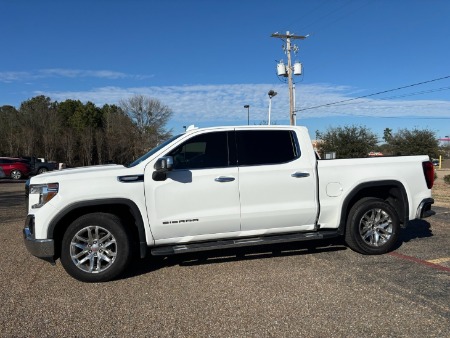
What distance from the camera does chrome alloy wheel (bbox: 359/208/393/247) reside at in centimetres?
604

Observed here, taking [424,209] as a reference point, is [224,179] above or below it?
above

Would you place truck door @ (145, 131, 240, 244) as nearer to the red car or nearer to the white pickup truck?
the white pickup truck

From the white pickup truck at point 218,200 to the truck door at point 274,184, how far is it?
0.01m

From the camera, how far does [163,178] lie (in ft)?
17.1

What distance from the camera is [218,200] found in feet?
17.7

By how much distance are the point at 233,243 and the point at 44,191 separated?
2.40 metres

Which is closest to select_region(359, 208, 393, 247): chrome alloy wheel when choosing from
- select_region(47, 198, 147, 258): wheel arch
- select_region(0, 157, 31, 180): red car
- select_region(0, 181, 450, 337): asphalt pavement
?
select_region(0, 181, 450, 337): asphalt pavement

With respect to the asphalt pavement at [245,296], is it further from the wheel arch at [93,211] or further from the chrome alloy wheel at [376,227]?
the wheel arch at [93,211]

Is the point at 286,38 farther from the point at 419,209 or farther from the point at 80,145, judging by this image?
the point at 80,145

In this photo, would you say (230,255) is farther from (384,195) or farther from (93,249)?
(384,195)

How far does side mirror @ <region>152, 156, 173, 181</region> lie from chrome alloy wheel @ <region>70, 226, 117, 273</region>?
2.97ft

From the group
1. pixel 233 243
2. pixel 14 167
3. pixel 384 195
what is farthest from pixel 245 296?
pixel 14 167

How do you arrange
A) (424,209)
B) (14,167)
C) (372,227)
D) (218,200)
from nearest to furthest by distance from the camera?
(218,200), (372,227), (424,209), (14,167)

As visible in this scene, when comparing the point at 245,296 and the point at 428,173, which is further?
the point at 428,173
